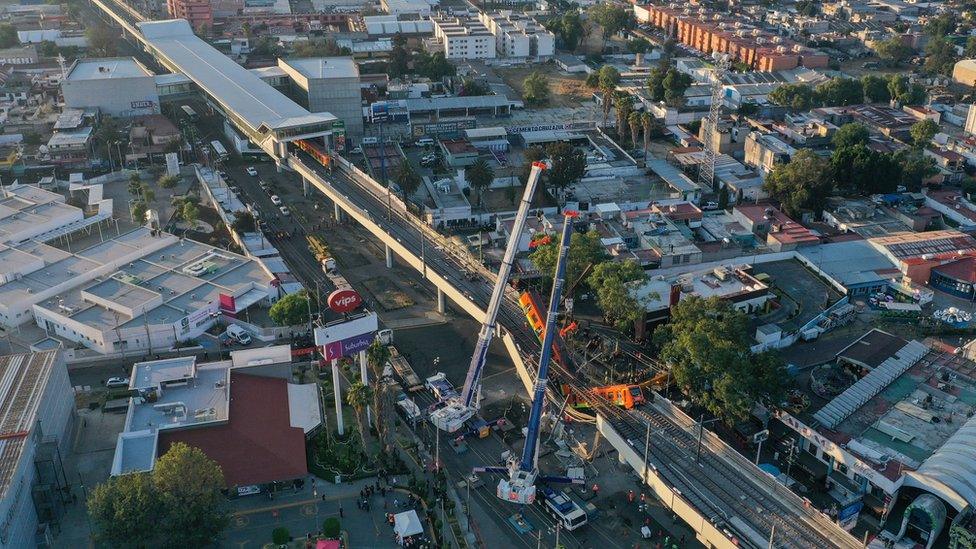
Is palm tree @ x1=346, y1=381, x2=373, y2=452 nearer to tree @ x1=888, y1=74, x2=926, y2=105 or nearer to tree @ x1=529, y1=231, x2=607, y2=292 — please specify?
tree @ x1=529, y1=231, x2=607, y2=292

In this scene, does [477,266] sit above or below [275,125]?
below

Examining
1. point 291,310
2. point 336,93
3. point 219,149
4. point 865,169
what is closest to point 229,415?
point 291,310

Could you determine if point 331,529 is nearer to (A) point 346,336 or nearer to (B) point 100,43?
(A) point 346,336

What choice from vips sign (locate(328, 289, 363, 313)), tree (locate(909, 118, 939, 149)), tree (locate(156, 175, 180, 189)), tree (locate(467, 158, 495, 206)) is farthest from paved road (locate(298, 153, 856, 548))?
tree (locate(909, 118, 939, 149))

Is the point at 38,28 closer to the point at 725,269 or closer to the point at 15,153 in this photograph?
the point at 15,153

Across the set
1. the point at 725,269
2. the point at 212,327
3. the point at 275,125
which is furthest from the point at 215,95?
the point at 725,269
